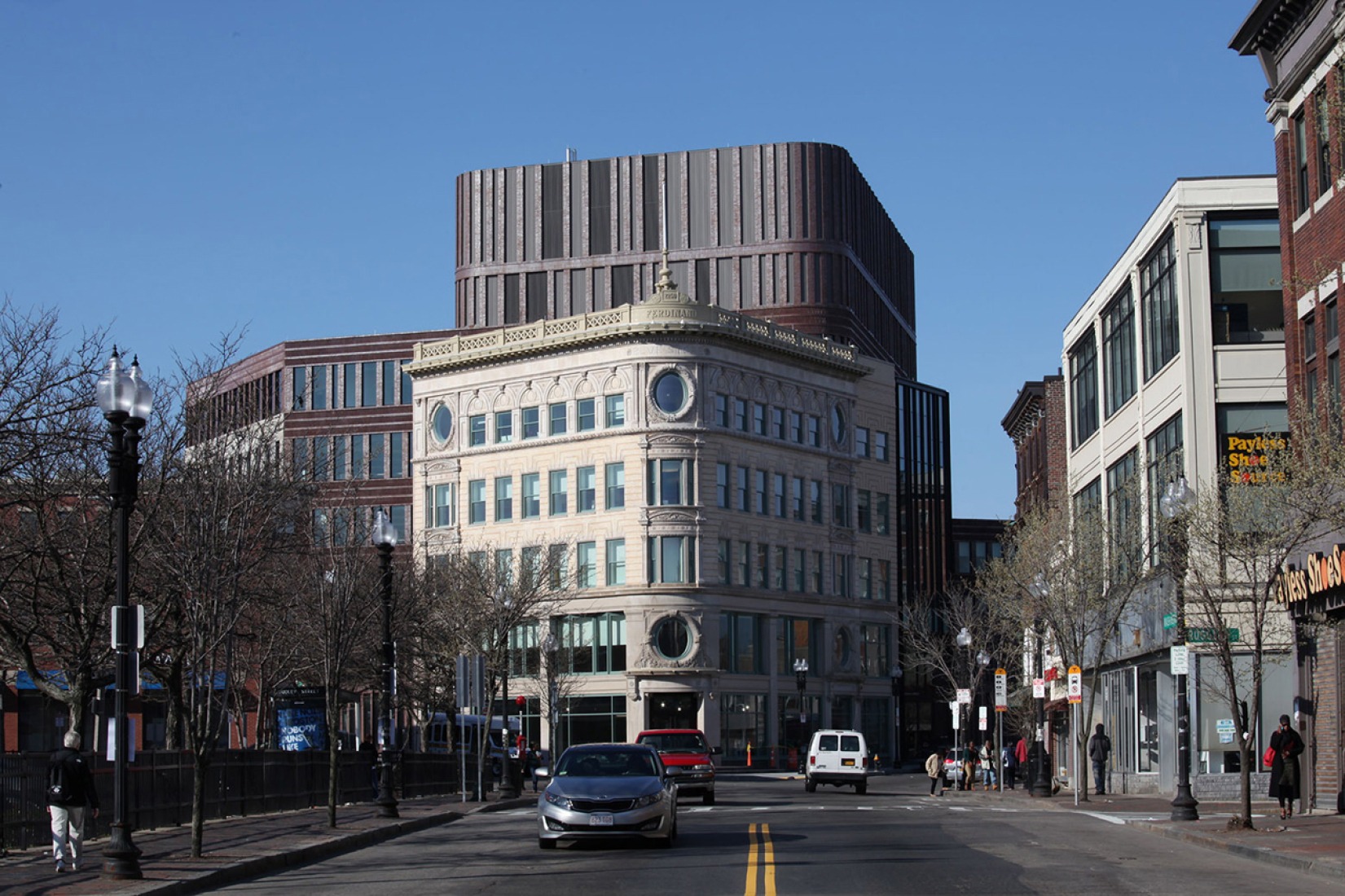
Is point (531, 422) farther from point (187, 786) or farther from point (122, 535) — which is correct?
point (122, 535)

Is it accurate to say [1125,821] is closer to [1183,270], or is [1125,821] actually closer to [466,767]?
[1183,270]

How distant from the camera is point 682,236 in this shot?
109m

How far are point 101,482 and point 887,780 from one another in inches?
1764

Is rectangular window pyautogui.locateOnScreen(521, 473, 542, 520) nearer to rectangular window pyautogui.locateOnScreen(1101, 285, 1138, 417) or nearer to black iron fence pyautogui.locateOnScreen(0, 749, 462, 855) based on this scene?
rectangular window pyautogui.locateOnScreen(1101, 285, 1138, 417)

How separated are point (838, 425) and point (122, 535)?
73.6m

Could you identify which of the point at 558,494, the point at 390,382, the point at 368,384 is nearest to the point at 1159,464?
the point at 558,494

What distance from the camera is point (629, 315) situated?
274ft

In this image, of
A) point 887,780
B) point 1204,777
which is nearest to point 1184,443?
point 1204,777

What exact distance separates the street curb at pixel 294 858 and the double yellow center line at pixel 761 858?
6033 millimetres

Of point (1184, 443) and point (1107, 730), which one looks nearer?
point (1184, 443)

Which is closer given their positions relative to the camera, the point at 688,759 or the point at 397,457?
the point at 688,759

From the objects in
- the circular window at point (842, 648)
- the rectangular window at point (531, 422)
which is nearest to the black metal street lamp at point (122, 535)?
the rectangular window at point (531, 422)

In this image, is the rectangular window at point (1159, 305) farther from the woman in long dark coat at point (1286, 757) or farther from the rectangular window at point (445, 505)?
the rectangular window at point (445, 505)

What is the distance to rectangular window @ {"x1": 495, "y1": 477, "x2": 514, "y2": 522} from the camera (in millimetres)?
87438
